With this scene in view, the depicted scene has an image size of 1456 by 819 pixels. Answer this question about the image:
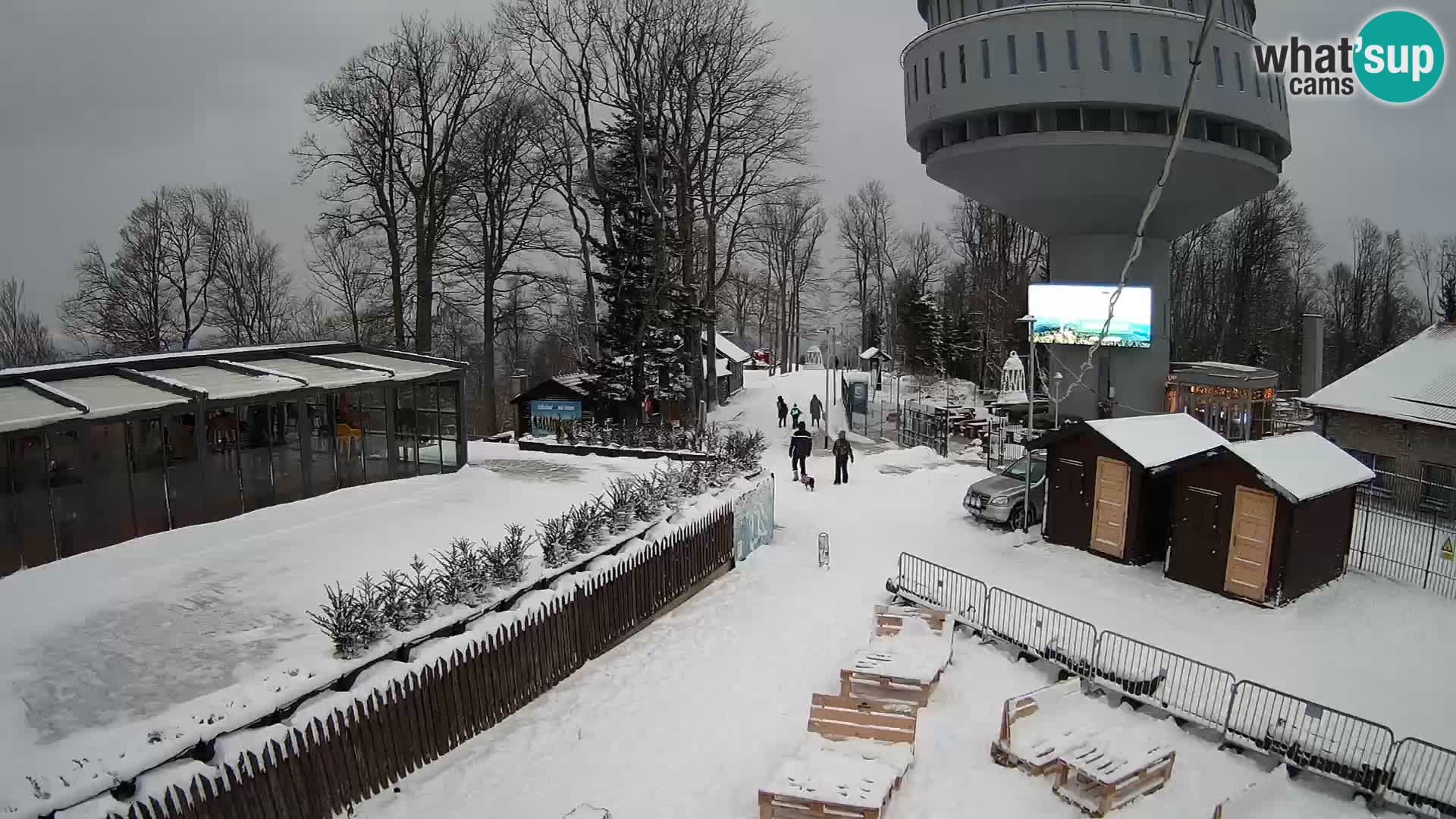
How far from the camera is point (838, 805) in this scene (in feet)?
23.9

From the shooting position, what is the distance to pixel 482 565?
10602mm

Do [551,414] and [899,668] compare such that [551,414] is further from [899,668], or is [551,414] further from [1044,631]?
[899,668]

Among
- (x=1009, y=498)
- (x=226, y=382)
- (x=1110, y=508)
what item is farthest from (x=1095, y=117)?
(x=226, y=382)

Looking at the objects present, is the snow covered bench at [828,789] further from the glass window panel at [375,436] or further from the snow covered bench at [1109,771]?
the glass window panel at [375,436]

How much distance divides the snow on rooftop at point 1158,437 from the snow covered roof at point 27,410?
18.1 metres

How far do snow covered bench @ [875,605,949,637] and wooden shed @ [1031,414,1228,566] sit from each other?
5514 millimetres

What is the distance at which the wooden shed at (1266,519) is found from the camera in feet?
43.0

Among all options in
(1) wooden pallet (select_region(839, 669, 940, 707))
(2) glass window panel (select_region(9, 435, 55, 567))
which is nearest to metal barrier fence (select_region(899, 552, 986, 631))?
(1) wooden pallet (select_region(839, 669, 940, 707))

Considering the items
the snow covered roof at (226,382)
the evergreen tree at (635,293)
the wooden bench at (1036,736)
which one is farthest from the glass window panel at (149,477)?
the evergreen tree at (635,293)

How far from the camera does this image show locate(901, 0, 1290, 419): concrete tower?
2611cm

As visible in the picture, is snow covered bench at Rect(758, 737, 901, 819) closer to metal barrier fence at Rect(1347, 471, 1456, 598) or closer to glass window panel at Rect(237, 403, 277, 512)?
glass window panel at Rect(237, 403, 277, 512)

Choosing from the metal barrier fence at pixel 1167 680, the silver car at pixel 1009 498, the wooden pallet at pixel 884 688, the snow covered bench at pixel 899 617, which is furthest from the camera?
the silver car at pixel 1009 498

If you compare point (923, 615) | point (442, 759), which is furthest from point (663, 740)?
point (923, 615)

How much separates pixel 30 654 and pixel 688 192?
1026 inches
